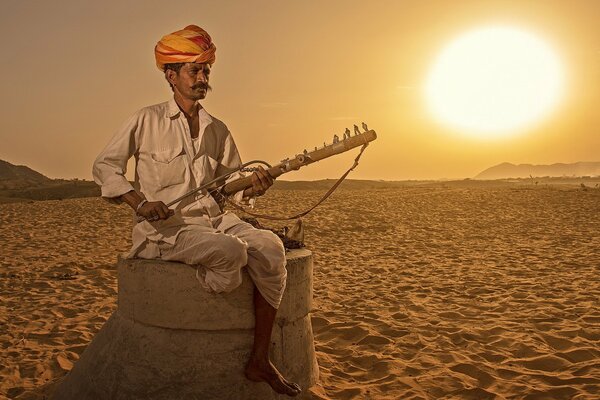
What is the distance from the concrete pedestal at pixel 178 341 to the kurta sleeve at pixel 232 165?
Answer: 0.57 meters

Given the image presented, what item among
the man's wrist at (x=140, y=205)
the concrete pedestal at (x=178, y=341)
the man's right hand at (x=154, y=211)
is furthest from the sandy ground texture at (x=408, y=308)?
the man's wrist at (x=140, y=205)

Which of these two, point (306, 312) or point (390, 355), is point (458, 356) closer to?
point (390, 355)

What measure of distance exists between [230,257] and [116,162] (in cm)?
107

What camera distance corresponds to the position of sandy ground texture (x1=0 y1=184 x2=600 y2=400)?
14.8ft

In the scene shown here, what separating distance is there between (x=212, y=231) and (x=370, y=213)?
1588cm

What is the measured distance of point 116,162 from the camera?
360 centimetres

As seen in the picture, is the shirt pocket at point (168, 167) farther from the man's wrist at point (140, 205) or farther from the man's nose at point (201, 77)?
the man's nose at point (201, 77)

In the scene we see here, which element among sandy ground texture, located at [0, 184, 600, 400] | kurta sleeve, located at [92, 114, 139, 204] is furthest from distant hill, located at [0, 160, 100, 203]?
kurta sleeve, located at [92, 114, 139, 204]

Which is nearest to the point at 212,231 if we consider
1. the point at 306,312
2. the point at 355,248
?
the point at 306,312

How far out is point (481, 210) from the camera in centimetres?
2009

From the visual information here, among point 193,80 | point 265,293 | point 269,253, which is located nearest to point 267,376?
point 265,293

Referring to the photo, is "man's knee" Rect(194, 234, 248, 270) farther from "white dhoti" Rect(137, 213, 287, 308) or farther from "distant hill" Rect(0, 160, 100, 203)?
"distant hill" Rect(0, 160, 100, 203)

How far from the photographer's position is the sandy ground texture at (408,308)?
4508 millimetres

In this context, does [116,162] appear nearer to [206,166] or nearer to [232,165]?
[206,166]
